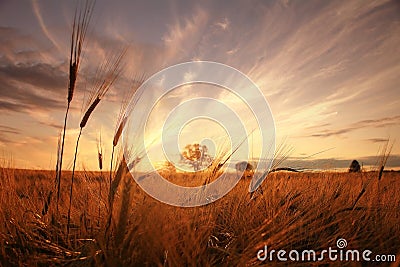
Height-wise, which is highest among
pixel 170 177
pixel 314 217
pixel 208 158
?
pixel 208 158

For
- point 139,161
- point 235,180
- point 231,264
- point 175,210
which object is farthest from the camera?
point 235,180

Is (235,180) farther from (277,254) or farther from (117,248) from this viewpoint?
(117,248)

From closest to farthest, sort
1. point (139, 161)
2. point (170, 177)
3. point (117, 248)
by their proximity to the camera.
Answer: point (117, 248) < point (139, 161) < point (170, 177)

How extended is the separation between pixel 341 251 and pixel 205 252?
2.40 feet

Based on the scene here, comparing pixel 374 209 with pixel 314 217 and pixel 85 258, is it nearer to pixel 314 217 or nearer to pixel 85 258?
pixel 314 217

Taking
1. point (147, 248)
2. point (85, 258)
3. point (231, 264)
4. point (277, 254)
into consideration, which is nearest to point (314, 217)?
point (277, 254)

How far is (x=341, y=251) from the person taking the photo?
1.67 m

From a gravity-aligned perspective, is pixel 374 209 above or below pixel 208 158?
below

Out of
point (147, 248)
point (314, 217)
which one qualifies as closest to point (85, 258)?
point (147, 248)

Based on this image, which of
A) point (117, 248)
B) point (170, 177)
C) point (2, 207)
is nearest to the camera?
point (117, 248)

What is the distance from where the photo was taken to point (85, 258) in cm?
134

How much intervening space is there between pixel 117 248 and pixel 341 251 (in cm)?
111

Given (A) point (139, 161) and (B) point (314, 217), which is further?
(B) point (314, 217)

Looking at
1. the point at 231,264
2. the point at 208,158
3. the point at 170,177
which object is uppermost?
the point at 208,158
